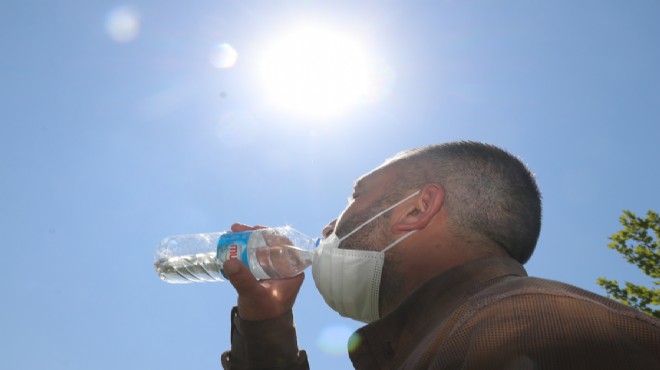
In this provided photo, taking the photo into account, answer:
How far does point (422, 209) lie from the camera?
287cm

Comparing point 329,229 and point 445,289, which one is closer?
point 445,289

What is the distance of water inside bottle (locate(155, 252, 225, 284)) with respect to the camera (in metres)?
5.46

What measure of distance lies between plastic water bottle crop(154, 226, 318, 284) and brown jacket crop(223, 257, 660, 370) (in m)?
1.51

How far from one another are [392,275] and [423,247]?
27 centimetres

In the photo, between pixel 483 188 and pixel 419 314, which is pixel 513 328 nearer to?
pixel 419 314

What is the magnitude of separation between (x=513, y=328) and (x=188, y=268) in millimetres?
4943

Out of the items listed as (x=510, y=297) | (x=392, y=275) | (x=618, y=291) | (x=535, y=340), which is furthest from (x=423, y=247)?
(x=618, y=291)

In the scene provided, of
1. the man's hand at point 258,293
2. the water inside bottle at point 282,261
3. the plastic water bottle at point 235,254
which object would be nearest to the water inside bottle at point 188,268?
the plastic water bottle at point 235,254

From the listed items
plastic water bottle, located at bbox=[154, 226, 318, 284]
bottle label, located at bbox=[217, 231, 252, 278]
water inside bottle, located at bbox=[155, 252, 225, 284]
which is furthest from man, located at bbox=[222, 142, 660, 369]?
water inside bottle, located at bbox=[155, 252, 225, 284]

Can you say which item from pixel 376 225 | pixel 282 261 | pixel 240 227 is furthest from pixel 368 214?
pixel 282 261

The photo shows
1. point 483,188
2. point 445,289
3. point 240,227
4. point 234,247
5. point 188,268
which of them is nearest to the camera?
point 445,289

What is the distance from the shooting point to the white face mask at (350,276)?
290 centimetres

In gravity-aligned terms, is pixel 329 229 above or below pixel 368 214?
above

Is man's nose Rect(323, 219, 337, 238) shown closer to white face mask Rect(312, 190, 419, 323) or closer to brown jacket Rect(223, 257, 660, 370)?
white face mask Rect(312, 190, 419, 323)
